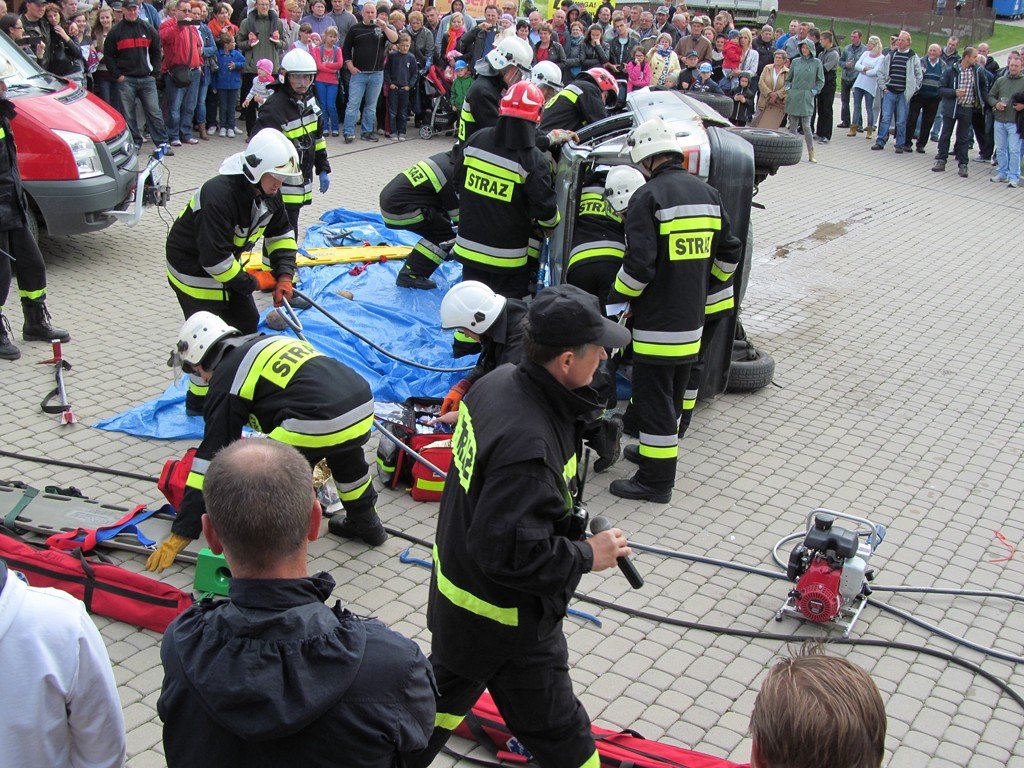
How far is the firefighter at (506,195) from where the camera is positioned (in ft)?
25.1

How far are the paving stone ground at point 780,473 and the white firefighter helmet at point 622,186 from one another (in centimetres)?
174

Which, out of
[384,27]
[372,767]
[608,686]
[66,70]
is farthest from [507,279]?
[384,27]

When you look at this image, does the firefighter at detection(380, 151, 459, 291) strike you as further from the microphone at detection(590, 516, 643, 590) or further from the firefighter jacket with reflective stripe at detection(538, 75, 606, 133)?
the microphone at detection(590, 516, 643, 590)

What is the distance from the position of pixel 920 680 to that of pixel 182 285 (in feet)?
16.3

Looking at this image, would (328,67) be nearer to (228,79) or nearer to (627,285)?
(228,79)

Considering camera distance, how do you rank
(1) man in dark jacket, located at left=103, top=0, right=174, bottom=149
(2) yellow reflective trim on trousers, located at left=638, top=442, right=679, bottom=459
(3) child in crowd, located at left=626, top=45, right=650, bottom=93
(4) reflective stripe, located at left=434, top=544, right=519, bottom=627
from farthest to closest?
(3) child in crowd, located at left=626, top=45, right=650, bottom=93, (1) man in dark jacket, located at left=103, top=0, right=174, bottom=149, (2) yellow reflective trim on trousers, located at left=638, top=442, right=679, bottom=459, (4) reflective stripe, located at left=434, top=544, right=519, bottom=627

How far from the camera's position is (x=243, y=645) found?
2184 millimetres

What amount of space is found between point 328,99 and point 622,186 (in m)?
9.83

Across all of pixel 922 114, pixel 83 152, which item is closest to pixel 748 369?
pixel 83 152

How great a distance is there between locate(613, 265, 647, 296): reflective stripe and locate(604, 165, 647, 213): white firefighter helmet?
85 centimetres

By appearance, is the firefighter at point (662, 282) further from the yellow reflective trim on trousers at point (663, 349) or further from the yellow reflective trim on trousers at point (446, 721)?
the yellow reflective trim on trousers at point (446, 721)

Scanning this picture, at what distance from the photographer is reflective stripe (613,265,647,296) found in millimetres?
6230

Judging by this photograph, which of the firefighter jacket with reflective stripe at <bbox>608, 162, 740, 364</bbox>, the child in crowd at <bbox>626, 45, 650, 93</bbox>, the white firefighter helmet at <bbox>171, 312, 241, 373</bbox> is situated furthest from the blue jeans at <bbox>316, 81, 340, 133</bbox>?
the white firefighter helmet at <bbox>171, 312, 241, 373</bbox>

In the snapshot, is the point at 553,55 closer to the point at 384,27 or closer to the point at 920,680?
the point at 384,27
